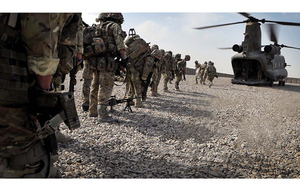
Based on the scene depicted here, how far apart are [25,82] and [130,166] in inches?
64.5

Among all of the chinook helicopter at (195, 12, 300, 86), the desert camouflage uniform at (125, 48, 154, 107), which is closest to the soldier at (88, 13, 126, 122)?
the desert camouflage uniform at (125, 48, 154, 107)

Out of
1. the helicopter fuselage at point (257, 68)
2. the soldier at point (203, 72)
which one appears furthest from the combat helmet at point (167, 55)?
the soldier at point (203, 72)

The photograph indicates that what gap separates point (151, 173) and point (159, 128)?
2074mm

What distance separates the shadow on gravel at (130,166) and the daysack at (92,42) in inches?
84.7

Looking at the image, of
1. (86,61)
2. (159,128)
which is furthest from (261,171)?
(86,61)

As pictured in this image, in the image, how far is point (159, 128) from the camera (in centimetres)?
483

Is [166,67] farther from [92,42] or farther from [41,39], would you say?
[41,39]

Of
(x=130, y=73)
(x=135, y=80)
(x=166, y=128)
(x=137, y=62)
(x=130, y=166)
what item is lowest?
(x=130, y=166)

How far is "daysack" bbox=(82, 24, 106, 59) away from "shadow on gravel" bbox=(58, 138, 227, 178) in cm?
215

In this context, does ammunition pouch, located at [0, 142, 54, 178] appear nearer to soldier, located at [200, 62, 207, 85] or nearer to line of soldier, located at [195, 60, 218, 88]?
line of soldier, located at [195, 60, 218, 88]

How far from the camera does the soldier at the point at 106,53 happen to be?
4641 mm

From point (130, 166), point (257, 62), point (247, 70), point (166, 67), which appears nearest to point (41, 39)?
point (130, 166)

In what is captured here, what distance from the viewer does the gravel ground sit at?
112 inches

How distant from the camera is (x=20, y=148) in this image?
1899 millimetres
